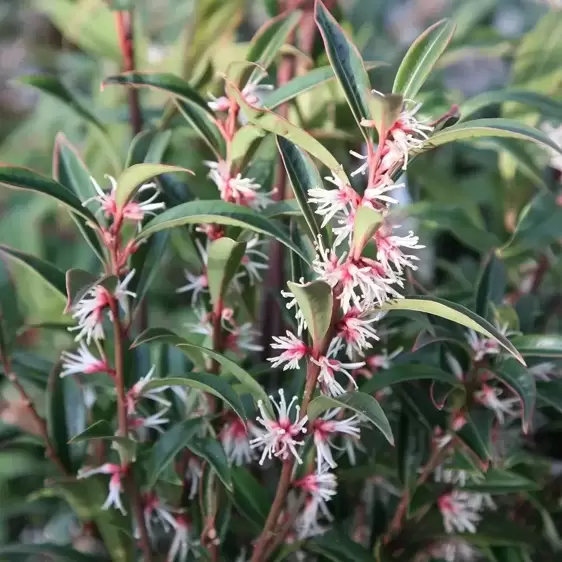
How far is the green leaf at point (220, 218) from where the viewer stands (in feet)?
1.42

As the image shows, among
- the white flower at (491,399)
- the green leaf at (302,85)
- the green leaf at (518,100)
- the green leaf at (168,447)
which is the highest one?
the green leaf at (302,85)

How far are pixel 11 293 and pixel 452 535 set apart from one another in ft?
1.51

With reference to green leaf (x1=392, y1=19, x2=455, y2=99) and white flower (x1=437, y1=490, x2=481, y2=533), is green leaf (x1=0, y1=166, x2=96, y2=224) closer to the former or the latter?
green leaf (x1=392, y1=19, x2=455, y2=99)

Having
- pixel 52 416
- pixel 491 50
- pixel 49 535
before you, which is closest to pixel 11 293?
pixel 52 416

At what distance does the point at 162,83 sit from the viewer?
511mm

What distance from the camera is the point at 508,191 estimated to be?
0.86 m

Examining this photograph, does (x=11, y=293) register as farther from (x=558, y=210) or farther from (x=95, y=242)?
(x=558, y=210)

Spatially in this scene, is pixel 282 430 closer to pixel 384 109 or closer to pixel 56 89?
pixel 384 109

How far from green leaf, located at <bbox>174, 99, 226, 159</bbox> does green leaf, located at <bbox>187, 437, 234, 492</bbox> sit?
0.68ft

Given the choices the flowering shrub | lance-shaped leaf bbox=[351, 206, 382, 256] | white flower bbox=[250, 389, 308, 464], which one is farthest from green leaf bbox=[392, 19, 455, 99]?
white flower bbox=[250, 389, 308, 464]

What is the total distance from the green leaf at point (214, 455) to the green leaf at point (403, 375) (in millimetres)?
109

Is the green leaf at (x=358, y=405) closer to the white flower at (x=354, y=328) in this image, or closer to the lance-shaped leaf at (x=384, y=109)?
the white flower at (x=354, y=328)

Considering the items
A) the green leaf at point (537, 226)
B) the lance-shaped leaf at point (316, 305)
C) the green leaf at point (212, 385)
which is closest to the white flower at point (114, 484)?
the green leaf at point (212, 385)

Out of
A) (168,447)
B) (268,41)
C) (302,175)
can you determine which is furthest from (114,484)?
(268,41)
